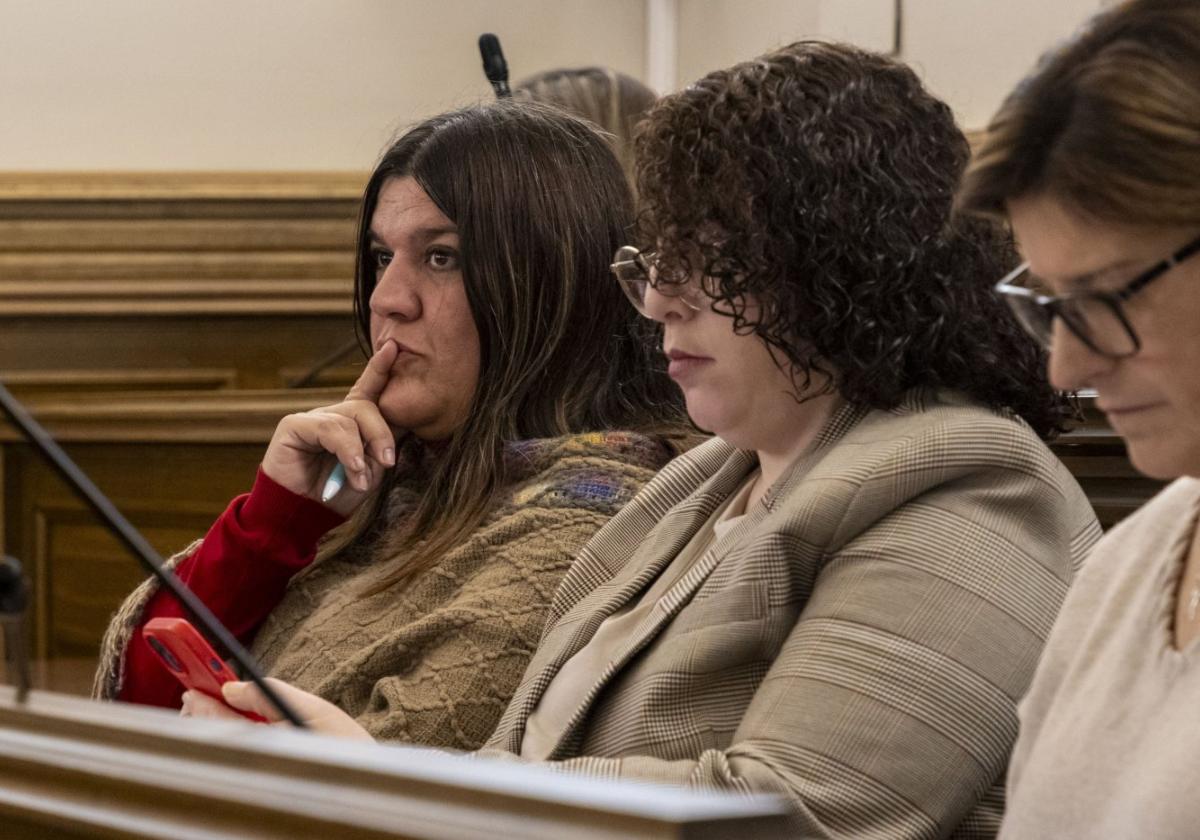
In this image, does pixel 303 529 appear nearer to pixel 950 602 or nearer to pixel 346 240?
pixel 950 602

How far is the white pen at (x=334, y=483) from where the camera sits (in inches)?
79.9

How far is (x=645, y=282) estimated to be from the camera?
1.64 meters

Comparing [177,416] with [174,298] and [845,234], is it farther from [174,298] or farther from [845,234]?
[845,234]

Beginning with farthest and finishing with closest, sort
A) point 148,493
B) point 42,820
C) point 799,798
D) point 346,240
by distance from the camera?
point 346,240 < point 148,493 < point 799,798 < point 42,820

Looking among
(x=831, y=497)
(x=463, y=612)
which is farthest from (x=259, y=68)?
(x=831, y=497)

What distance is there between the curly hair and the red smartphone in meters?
0.55

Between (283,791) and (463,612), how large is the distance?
39.7 inches

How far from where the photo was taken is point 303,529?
6.70 ft

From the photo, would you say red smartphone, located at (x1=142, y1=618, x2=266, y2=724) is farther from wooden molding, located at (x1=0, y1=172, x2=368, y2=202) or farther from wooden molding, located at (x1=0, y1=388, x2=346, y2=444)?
wooden molding, located at (x1=0, y1=172, x2=368, y2=202)

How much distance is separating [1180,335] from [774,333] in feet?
1.43

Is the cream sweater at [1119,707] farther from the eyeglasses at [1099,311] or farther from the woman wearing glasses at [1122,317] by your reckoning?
the eyeglasses at [1099,311]

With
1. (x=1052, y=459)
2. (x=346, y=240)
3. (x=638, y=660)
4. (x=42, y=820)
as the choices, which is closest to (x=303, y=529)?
(x=638, y=660)

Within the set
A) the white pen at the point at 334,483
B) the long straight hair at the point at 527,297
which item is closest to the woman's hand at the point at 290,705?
the long straight hair at the point at 527,297

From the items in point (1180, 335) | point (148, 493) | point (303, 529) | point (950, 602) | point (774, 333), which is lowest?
point (148, 493)
